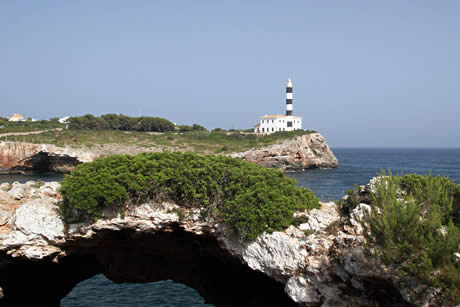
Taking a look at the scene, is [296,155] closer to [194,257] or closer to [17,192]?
[194,257]

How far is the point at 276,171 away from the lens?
14.4 m

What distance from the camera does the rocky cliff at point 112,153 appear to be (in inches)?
2349

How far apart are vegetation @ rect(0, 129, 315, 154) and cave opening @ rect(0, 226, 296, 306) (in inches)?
2132

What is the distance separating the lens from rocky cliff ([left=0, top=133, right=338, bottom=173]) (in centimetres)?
5966

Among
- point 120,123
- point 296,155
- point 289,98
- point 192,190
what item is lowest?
point 296,155

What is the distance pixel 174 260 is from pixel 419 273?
10521mm

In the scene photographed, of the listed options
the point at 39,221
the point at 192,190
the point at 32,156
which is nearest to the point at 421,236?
the point at 192,190

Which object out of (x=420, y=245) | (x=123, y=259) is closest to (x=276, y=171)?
(x=420, y=245)

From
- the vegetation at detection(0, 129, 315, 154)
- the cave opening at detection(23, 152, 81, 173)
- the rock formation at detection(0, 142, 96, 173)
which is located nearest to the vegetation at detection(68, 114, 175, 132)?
the vegetation at detection(0, 129, 315, 154)

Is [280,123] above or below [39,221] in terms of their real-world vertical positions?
above

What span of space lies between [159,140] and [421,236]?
247 ft

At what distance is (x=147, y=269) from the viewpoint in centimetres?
1662

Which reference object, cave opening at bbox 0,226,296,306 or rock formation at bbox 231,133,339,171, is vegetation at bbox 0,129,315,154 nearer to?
rock formation at bbox 231,133,339,171

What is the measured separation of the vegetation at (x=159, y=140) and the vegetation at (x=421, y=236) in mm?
61938
